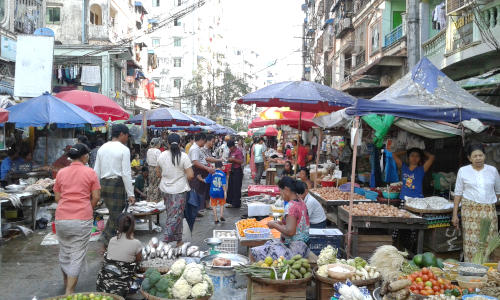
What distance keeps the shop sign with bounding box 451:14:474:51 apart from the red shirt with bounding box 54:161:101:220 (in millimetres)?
10281

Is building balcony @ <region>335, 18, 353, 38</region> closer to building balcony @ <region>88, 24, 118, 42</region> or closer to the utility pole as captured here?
the utility pole

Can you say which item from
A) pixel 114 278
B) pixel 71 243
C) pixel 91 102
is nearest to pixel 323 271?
pixel 114 278

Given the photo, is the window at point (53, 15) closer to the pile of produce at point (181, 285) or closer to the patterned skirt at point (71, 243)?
the patterned skirt at point (71, 243)

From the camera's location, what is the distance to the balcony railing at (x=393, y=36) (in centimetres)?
1927

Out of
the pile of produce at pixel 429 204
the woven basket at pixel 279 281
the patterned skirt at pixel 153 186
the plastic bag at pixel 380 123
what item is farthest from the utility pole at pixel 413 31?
the woven basket at pixel 279 281

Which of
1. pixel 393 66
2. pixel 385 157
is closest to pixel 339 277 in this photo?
pixel 385 157

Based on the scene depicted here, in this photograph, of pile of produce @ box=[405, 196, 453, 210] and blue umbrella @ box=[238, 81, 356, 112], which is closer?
pile of produce @ box=[405, 196, 453, 210]

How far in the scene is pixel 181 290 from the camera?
461 cm

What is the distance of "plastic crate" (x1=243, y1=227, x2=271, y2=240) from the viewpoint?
694cm

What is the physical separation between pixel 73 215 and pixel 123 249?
2.47 feet

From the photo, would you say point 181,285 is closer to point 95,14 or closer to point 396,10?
point 396,10

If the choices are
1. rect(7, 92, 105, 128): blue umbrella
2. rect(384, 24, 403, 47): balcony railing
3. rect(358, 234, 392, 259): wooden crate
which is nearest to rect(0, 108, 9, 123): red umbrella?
rect(7, 92, 105, 128): blue umbrella

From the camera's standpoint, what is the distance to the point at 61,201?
18.3 ft

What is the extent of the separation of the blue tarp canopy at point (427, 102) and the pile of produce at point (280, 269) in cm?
268
